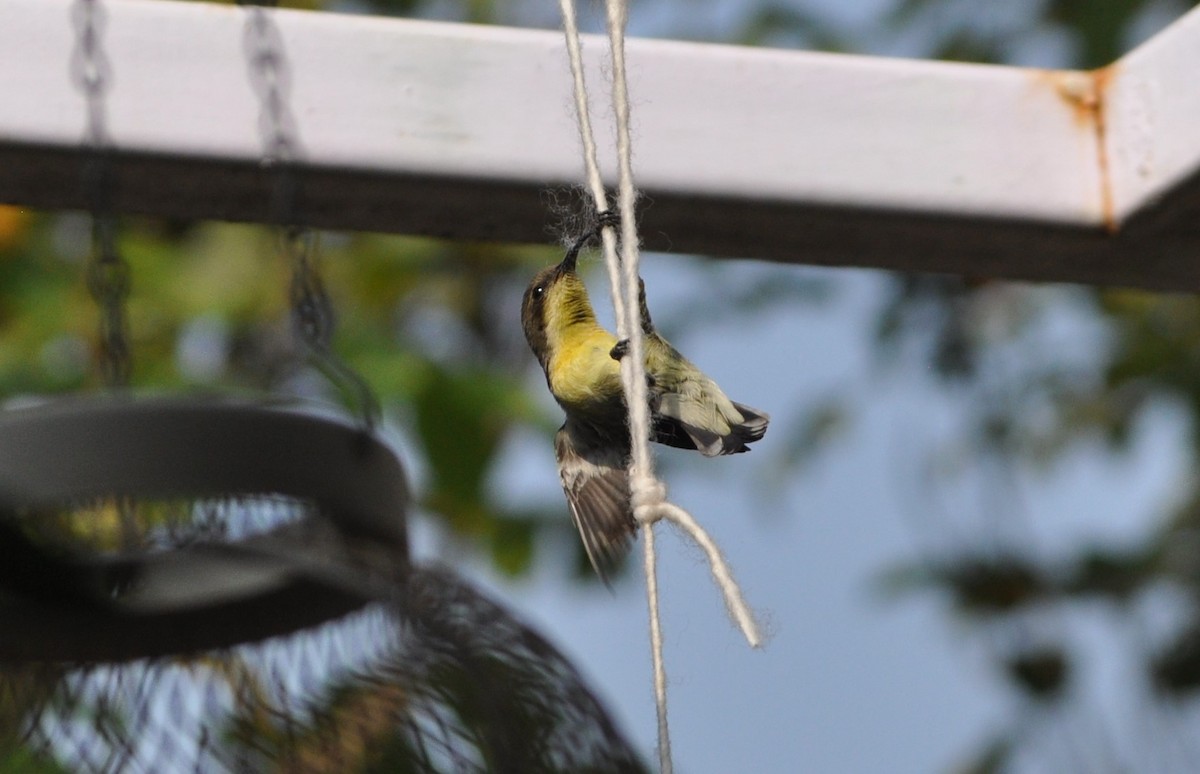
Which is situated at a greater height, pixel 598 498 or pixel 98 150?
pixel 98 150

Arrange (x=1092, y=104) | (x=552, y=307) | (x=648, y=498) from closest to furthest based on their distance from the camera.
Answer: (x=648, y=498) < (x=1092, y=104) < (x=552, y=307)

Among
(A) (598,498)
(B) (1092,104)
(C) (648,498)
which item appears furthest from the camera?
(A) (598,498)

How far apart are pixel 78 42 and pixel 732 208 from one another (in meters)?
0.55

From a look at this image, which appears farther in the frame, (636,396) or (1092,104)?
(1092,104)

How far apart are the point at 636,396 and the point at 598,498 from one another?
25.3 inches

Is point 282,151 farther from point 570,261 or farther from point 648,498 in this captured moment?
point 648,498

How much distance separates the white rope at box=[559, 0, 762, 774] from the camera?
874 millimetres

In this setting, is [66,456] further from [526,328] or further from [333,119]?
[526,328]

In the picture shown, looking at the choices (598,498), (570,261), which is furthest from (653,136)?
(598,498)

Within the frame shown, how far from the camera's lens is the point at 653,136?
4.48 ft

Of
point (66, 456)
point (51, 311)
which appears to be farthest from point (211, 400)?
point (51, 311)

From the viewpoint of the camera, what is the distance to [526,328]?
5.89ft

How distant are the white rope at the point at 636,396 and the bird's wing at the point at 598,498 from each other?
433 mm

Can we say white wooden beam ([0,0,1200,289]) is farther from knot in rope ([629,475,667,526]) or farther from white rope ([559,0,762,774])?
knot in rope ([629,475,667,526])
